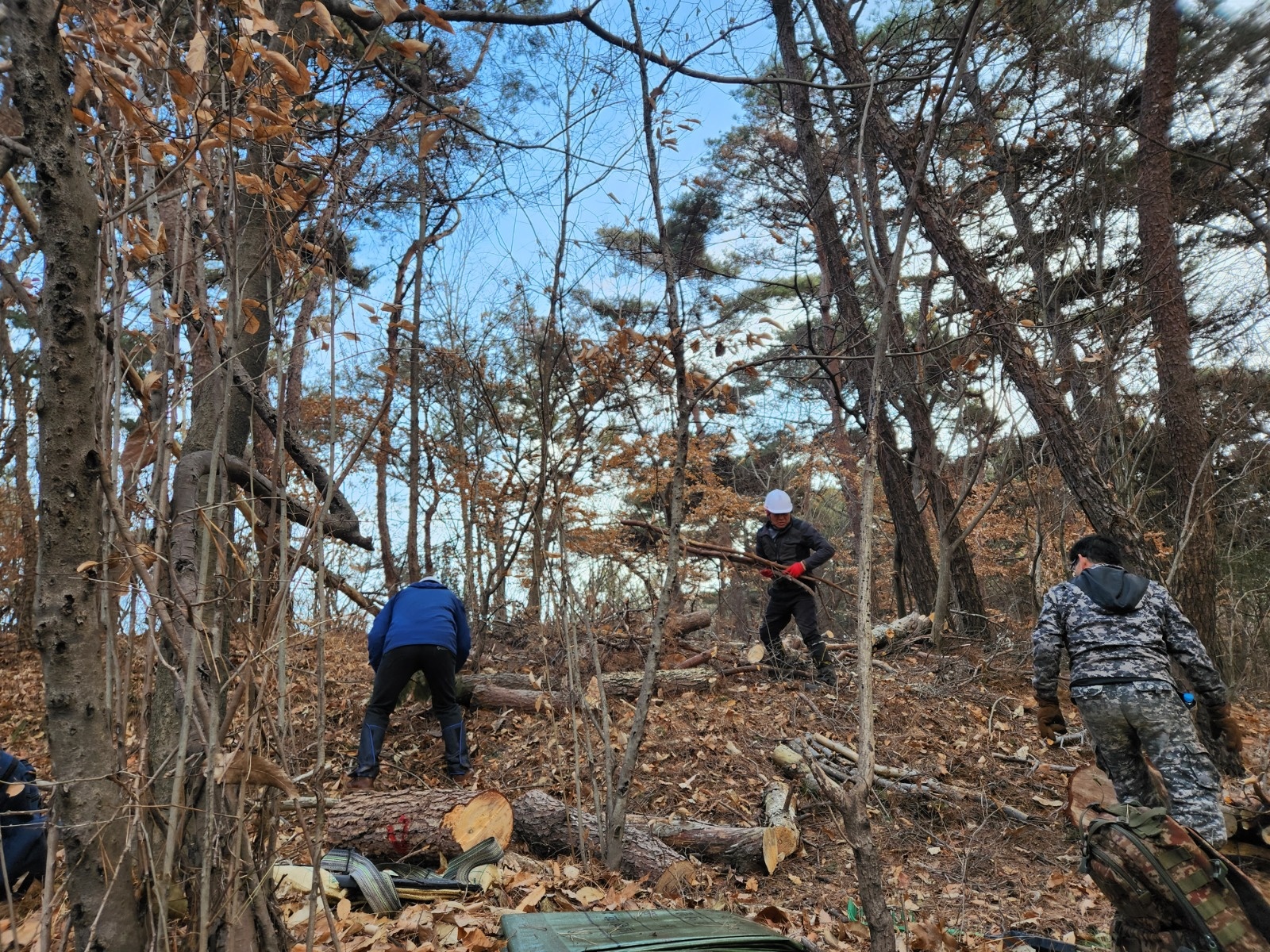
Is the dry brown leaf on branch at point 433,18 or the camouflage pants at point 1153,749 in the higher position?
the dry brown leaf on branch at point 433,18

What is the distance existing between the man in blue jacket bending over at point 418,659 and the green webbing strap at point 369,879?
1515 mm

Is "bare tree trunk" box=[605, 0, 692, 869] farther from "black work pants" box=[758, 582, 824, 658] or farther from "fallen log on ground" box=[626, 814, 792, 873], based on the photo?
"black work pants" box=[758, 582, 824, 658]

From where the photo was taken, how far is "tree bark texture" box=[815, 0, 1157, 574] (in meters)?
5.80

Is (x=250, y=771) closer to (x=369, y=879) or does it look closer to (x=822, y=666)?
(x=369, y=879)

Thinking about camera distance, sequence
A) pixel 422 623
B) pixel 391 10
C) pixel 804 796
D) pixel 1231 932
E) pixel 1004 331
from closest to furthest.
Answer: pixel 391 10, pixel 1231 932, pixel 804 796, pixel 422 623, pixel 1004 331

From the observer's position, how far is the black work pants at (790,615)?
22.2 feet

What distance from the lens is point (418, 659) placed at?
500 cm

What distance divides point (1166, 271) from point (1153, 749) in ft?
21.2

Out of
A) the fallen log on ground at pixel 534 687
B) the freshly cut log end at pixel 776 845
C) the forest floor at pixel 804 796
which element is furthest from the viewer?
the fallen log on ground at pixel 534 687

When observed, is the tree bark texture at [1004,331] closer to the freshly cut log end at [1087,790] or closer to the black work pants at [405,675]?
the freshly cut log end at [1087,790]

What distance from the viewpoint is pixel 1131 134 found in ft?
26.4

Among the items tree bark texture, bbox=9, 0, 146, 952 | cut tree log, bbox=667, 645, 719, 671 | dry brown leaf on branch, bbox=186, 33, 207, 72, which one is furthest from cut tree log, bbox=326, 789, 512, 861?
dry brown leaf on branch, bbox=186, 33, 207, 72

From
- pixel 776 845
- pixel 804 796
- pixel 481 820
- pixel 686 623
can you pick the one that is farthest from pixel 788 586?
pixel 481 820

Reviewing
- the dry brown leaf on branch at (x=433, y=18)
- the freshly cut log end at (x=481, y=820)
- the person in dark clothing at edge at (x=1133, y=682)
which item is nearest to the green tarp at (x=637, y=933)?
the freshly cut log end at (x=481, y=820)
